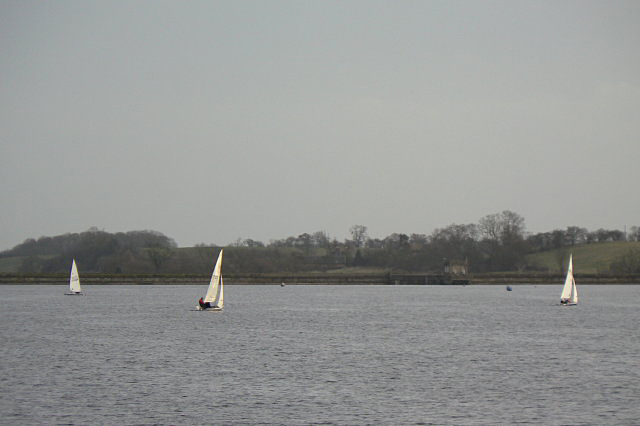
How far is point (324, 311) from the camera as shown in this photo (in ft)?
352

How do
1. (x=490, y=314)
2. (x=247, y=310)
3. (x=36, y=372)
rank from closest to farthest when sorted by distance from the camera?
(x=36, y=372), (x=490, y=314), (x=247, y=310)

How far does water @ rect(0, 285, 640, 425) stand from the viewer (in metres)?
34.8

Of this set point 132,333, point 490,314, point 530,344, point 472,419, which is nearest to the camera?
point 472,419

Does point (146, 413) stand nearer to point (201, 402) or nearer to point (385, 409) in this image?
point (201, 402)

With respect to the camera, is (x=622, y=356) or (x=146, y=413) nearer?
(x=146, y=413)

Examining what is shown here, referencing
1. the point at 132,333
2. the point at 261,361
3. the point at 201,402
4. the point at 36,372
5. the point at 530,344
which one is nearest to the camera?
the point at 201,402

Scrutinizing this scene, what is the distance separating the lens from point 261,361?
5166 cm

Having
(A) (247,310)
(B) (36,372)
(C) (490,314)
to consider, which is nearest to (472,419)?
(B) (36,372)

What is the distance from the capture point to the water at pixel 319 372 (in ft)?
114

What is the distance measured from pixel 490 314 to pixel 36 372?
2616 inches

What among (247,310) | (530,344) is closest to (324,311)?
(247,310)

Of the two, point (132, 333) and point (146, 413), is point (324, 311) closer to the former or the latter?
point (132, 333)

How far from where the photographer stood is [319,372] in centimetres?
4672

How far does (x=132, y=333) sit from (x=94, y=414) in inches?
1541
